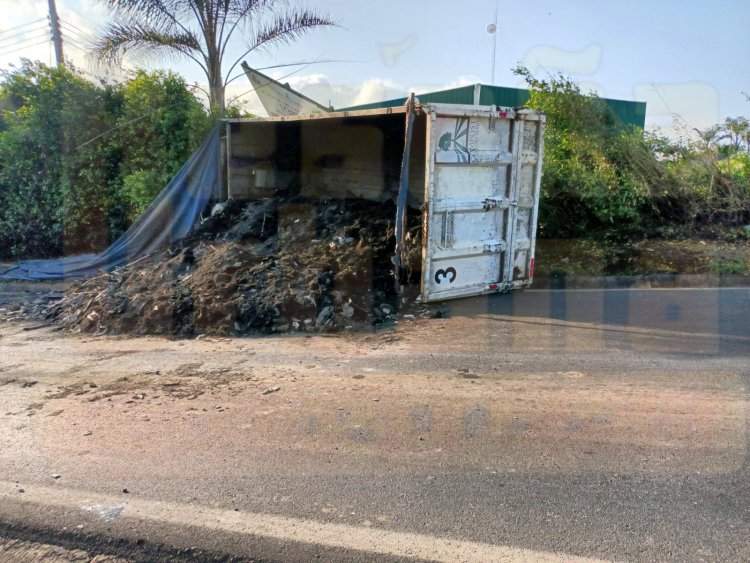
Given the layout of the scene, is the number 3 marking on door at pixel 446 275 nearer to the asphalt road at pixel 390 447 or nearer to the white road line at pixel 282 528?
the asphalt road at pixel 390 447

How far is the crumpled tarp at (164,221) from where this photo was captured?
10289 mm

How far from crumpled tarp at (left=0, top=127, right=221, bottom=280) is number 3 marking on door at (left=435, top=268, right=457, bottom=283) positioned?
5025 millimetres

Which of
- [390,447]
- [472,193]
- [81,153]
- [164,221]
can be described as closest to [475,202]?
[472,193]

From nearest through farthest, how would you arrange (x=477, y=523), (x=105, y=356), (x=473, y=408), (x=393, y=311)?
(x=477, y=523), (x=473, y=408), (x=105, y=356), (x=393, y=311)

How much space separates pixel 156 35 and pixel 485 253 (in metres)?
8.64

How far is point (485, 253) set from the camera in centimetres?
773

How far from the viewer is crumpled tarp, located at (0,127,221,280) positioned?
10.3 meters

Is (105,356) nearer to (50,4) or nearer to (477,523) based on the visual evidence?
(477,523)

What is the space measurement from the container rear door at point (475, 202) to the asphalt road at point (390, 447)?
4.77 ft

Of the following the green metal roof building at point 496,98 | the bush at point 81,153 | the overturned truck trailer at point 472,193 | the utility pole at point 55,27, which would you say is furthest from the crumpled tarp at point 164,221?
the utility pole at point 55,27

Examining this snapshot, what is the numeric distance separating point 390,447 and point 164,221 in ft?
26.3

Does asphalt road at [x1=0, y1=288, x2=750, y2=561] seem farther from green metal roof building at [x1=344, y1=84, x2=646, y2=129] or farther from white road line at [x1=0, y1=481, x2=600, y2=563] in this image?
green metal roof building at [x1=344, y1=84, x2=646, y2=129]

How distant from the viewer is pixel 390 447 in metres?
3.74

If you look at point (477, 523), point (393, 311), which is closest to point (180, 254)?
point (393, 311)
